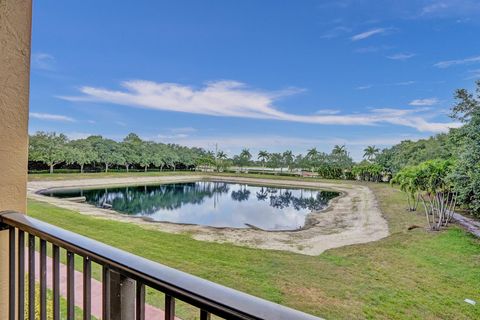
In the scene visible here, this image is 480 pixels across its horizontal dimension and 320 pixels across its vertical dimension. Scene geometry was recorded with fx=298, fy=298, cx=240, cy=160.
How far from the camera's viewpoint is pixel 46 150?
26.0m

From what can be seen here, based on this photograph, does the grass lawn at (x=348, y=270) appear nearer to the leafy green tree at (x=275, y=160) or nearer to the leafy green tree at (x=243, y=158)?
the leafy green tree at (x=275, y=160)

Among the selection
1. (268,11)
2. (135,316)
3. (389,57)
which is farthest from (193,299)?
(389,57)

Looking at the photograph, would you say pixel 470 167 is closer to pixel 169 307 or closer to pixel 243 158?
pixel 169 307

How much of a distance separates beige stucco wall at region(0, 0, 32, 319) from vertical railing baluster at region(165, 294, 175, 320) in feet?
3.70

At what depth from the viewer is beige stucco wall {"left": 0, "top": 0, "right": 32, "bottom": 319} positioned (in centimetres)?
141

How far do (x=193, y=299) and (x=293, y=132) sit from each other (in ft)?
145

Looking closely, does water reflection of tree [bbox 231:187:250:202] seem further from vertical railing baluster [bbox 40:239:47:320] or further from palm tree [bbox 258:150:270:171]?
palm tree [bbox 258:150:270:171]

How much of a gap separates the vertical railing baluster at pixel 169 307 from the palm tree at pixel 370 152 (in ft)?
137

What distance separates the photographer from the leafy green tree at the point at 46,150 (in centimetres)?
2525

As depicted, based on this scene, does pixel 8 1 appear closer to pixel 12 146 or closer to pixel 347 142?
pixel 12 146

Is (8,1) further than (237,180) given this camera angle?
No

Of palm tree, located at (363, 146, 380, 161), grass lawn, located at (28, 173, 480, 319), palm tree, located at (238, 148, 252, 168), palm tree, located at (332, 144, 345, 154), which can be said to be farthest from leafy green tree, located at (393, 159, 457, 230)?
palm tree, located at (238, 148, 252, 168)

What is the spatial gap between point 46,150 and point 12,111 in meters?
29.2

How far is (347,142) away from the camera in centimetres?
4356
